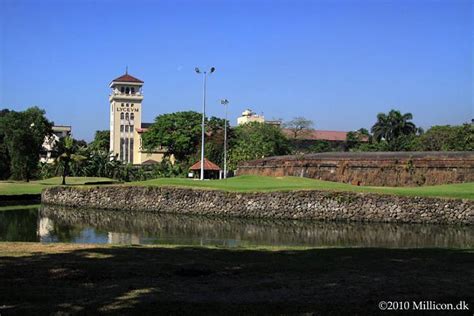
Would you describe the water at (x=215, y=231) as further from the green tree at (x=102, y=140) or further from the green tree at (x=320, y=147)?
the green tree at (x=102, y=140)

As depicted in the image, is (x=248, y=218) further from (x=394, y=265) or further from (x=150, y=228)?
(x=394, y=265)

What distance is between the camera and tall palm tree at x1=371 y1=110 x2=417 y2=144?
96125 millimetres

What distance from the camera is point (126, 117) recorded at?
11369 centimetres

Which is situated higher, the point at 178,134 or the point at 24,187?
the point at 178,134

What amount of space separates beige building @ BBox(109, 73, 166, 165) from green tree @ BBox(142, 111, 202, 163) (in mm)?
26080

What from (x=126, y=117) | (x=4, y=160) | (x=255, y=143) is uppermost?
(x=126, y=117)

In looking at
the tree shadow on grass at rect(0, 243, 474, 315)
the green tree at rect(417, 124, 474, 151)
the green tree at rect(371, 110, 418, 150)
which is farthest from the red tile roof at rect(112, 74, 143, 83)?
the tree shadow on grass at rect(0, 243, 474, 315)

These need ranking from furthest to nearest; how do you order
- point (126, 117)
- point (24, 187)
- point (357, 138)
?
point (126, 117) → point (357, 138) → point (24, 187)

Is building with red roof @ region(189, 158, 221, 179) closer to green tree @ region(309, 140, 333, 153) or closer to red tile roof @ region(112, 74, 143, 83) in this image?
green tree @ region(309, 140, 333, 153)

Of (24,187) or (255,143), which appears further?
(255,143)

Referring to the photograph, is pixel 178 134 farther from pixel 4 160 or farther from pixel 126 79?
pixel 126 79

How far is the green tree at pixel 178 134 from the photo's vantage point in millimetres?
83750

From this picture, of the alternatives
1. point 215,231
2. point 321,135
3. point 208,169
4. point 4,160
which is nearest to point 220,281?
point 215,231

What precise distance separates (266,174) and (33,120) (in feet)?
106
